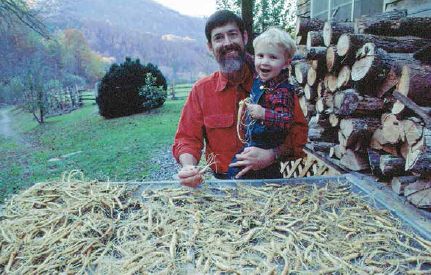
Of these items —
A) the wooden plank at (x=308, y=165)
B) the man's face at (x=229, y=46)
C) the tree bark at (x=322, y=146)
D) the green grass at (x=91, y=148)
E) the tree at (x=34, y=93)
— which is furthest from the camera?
the tree at (x=34, y=93)

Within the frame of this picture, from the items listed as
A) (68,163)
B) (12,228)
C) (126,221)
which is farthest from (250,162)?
(68,163)

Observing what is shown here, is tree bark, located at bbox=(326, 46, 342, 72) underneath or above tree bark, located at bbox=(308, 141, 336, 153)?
above

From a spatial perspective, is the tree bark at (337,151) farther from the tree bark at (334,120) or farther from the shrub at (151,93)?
the shrub at (151,93)

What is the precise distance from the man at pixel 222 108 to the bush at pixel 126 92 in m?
12.0

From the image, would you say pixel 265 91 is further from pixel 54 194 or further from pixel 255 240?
pixel 54 194

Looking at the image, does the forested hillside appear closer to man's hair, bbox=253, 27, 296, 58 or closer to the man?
the man

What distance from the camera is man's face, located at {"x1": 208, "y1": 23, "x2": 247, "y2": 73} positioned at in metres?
2.59

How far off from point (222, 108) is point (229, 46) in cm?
49

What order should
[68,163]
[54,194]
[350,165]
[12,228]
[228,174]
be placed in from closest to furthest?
[12,228] → [54,194] → [228,174] → [350,165] → [68,163]

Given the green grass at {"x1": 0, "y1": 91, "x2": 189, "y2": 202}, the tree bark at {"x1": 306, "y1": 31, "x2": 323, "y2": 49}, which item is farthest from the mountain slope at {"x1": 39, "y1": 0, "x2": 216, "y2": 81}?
the tree bark at {"x1": 306, "y1": 31, "x2": 323, "y2": 49}

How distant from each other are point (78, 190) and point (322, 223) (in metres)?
1.45

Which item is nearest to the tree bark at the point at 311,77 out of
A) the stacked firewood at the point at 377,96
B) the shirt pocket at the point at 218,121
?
the stacked firewood at the point at 377,96

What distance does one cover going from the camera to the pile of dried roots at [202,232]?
4.55 ft

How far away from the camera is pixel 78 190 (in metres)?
2.08
